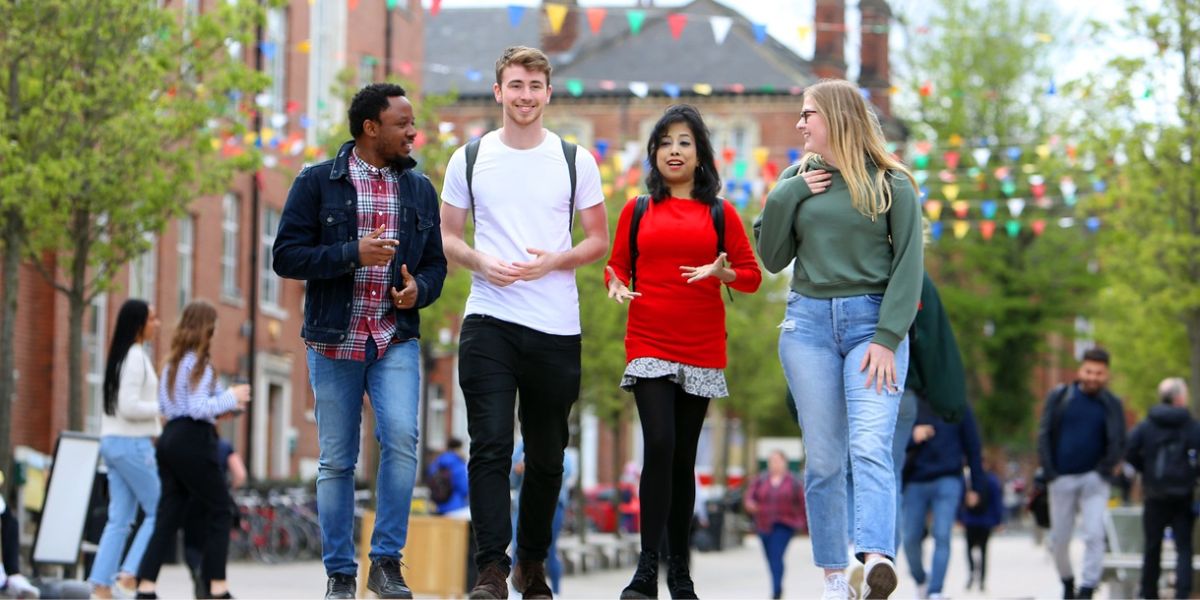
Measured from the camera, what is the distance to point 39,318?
1162 inches

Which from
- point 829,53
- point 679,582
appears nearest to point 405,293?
point 679,582

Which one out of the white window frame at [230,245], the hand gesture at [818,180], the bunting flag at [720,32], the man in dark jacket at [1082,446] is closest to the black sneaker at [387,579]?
the hand gesture at [818,180]

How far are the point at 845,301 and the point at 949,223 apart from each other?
56162mm

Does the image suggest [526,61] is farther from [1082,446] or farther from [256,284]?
[256,284]

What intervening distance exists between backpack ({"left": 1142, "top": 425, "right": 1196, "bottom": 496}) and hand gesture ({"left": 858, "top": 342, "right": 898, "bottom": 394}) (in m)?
9.47

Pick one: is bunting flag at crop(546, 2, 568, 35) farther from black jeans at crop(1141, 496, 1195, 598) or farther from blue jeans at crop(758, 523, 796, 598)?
black jeans at crop(1141, 496, 1195, 598)

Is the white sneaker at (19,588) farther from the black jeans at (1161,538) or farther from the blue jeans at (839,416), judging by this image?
the black jeans at (1161,538)

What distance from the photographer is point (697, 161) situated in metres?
9.06

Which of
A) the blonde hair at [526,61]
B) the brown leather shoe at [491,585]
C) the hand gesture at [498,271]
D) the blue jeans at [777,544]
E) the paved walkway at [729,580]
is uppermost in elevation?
the blonde hair at [526,61]

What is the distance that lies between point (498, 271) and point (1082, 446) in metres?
8.59

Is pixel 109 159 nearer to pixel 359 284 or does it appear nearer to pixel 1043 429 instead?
pixel 1043 429

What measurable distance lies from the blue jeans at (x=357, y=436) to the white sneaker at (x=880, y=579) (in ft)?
5.95

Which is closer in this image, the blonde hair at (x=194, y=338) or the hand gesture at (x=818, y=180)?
the hand gesture at (x=818, y=180)

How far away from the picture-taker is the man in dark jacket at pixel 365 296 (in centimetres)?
838
